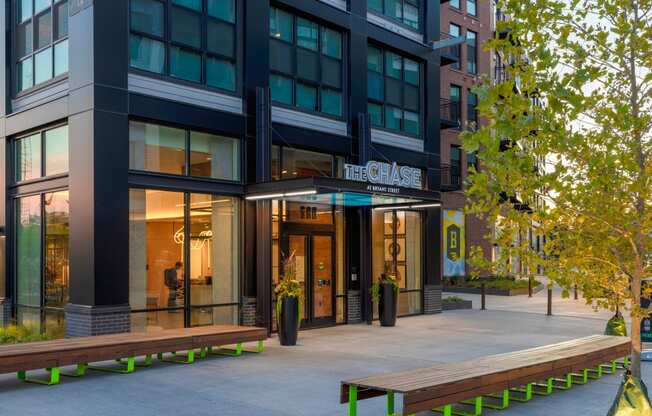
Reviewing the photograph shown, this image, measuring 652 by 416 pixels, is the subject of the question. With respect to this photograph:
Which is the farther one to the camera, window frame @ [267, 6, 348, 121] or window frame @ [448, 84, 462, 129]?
window frame @ [448, 84, 462, 129]

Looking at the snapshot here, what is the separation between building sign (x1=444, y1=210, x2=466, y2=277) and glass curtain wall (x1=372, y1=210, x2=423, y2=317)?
14.3 m

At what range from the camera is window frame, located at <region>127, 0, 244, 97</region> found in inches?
610

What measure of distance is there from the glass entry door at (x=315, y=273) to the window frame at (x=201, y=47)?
4.27 metres

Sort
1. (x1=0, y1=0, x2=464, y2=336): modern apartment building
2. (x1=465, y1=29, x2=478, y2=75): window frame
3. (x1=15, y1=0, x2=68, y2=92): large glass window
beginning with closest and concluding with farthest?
(x1=0, y1=0, x2=464, y2=336): modern apartment building, (x1=15, y1=0, x2=68, y2=92): large glass window, (x1=465, y1=29, x2=478, y2=75): window frame

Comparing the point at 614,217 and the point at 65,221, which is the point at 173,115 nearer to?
the point at 65,221

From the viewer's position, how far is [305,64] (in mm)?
19203

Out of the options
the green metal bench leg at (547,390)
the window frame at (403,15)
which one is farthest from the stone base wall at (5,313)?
the window frame at (403,15)

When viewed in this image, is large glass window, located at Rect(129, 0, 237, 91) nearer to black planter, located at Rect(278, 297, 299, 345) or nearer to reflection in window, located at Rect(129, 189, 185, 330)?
reflection in window, located at Rect(129, 189, 185, 330)

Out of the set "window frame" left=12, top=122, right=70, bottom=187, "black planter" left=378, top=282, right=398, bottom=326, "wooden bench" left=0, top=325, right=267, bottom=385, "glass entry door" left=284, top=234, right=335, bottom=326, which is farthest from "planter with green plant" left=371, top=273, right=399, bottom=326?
"window frame" left=12, top=122, right=70, bottom=187

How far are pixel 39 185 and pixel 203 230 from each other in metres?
3.91

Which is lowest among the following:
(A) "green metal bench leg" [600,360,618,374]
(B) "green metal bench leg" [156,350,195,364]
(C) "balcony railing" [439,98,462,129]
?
(A) "green metal bench leg" [600,360,618,374]

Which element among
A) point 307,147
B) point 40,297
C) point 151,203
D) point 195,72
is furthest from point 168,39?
point 40,297

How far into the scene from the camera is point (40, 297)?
53.9 ft

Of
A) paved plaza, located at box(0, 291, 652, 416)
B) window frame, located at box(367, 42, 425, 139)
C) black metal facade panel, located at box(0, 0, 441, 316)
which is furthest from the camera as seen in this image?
window frame, located at box(367, 42, 425, 139)
